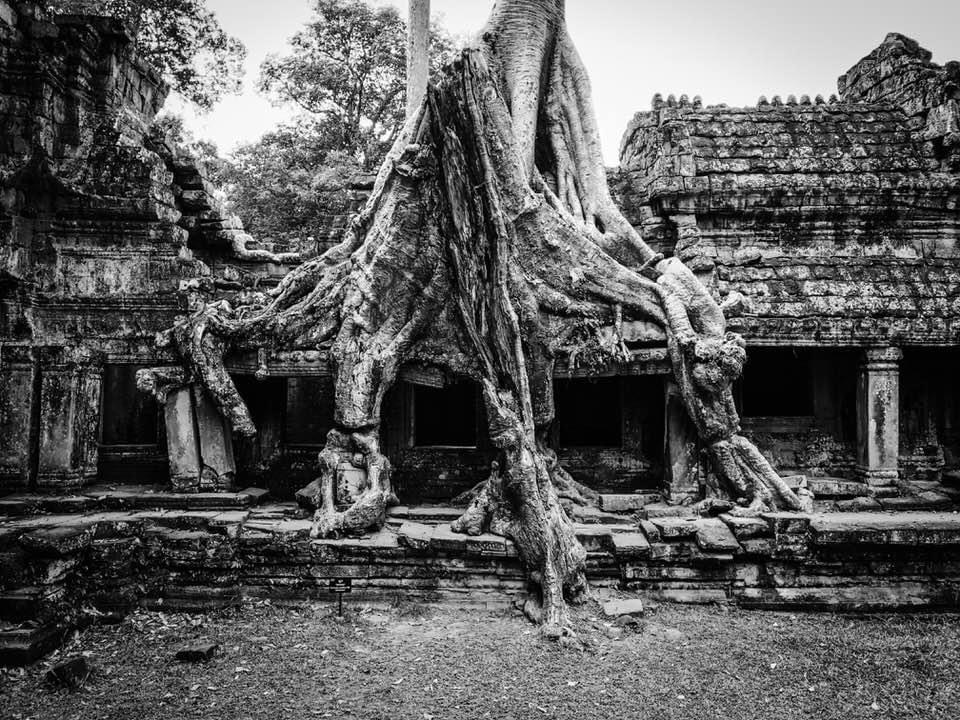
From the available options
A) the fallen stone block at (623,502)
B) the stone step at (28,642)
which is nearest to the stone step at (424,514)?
the fallen stone block at (623,502)

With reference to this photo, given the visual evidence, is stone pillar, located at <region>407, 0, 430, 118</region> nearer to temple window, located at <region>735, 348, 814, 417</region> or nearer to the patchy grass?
temple window, located at <region>735, 348, 814, 417</region>

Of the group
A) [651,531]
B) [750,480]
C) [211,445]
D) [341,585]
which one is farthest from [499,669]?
[211,445]

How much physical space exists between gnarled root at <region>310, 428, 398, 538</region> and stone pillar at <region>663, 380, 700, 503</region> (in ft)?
9.40

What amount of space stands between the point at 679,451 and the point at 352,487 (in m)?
3.31

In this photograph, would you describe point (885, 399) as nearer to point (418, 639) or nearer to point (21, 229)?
point (418, 639)

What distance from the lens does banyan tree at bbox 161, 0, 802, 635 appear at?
578 centimetres

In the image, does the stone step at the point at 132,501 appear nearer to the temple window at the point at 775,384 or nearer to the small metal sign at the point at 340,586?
the small metal sign at the point at 340,586

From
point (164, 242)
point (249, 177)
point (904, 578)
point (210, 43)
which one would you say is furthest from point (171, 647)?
point (210, 43)

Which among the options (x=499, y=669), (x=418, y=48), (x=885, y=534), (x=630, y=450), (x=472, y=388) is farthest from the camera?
(x=418, y=48)

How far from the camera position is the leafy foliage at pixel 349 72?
16.8 metres

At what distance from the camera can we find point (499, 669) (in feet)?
14.5

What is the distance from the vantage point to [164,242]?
7656 millimetres

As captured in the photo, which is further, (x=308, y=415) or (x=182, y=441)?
(x=308, y=415)

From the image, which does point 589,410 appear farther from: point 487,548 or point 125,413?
point 125,413
